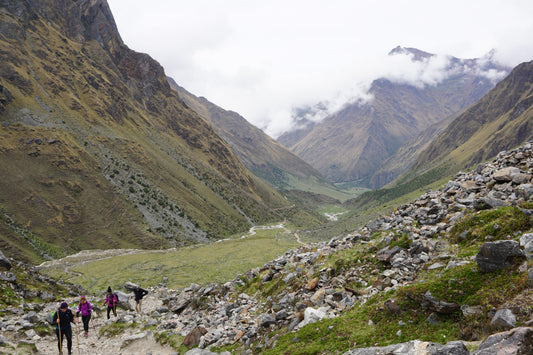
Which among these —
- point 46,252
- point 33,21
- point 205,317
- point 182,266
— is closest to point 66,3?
point 33,21

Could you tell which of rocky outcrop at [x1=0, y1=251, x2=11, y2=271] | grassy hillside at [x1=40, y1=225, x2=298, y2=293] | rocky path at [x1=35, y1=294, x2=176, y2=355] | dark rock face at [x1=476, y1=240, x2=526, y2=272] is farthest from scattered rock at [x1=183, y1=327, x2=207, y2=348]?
grassy hillside at [x1=40, y1=225, x2=298, y2=293]

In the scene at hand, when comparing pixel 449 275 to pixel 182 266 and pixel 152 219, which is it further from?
pixel 152 219

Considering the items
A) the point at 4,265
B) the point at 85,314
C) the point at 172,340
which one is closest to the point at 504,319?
the point at 172,340

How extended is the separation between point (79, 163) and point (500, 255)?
129m

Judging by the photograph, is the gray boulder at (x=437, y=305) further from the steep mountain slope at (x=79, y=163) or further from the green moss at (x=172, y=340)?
the steep mountain slope at (x=79, y=163)

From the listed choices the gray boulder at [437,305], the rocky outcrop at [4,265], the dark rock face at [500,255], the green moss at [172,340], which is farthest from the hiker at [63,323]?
the dark rock face at [500,255]

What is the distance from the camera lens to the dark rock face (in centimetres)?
854

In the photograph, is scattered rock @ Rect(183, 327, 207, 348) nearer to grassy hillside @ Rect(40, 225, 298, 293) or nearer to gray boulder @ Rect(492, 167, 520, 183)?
gray boulder @ Rect(492, 167, 520, 183)

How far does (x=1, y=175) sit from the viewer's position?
279 feet

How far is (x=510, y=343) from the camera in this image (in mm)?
5609

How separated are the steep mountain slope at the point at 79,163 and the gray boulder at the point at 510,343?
306ft

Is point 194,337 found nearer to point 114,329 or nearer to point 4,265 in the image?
point 114,329

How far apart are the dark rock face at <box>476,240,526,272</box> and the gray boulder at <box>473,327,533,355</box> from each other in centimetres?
342

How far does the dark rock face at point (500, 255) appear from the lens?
28.0ft
